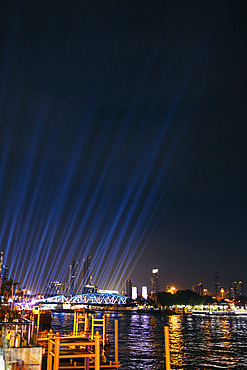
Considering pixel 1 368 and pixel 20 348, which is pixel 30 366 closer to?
pixel 20 348

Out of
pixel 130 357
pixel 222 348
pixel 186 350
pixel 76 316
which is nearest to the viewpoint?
pixel 76 316

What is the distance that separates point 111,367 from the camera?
18.6 m

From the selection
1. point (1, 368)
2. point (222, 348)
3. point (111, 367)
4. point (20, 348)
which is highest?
point (20, 348)

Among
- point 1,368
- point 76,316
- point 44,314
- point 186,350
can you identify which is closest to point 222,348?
point 186,350

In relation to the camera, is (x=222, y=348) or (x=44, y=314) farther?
(x=44, y=314)

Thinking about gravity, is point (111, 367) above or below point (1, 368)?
below

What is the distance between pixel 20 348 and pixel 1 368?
1.79 meters

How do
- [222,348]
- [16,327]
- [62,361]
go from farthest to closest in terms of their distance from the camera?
[222,348] → [62,361] → [16,327]

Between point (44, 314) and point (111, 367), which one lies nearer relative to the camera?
point (111, 367)

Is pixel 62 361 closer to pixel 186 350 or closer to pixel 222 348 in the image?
pixel 186 350

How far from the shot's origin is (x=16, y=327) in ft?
33.0

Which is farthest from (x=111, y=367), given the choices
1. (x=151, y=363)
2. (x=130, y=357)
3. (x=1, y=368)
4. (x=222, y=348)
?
(x=222, y=348)

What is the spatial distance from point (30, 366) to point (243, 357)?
1429 inches

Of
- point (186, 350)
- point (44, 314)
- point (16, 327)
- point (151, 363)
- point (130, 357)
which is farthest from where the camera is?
point (44, 314)
